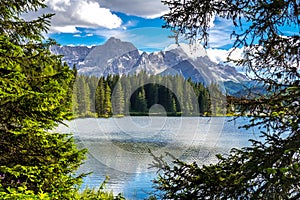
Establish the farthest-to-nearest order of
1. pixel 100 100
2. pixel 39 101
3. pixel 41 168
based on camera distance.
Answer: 1. pixel 100 100
2. pixel 41 168
3. pixel 39 101

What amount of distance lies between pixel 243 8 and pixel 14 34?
3.10m

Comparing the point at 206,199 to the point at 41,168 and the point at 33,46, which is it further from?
the point at 33,46

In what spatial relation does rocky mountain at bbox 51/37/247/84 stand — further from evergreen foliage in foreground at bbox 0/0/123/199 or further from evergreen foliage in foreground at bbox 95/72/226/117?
evergreen foliage in foreground at bbox 95/72/226/117

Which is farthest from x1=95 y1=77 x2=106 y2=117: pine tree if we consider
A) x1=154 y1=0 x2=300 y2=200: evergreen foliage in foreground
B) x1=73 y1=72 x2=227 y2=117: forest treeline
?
x1=154 y1=0 x2=300 y2=200: evergreen foliage in foreground

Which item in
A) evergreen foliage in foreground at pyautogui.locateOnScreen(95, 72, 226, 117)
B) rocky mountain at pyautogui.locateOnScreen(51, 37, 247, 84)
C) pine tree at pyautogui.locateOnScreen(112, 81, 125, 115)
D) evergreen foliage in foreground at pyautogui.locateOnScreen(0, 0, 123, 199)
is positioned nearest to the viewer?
evergreen foliage in foreground at pyautogui.locateOnScreen(0, 0, 123, 199)

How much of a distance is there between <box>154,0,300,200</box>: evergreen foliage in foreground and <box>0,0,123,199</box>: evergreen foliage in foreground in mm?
1627

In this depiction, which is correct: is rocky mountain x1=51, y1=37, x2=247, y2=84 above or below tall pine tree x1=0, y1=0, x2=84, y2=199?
above

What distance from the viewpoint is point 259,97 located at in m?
3.80

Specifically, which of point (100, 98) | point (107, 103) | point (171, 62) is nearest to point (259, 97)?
point (100, 98)

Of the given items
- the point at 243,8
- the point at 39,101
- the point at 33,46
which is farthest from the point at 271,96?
the point at 33,46

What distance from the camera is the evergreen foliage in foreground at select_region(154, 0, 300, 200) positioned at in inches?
131

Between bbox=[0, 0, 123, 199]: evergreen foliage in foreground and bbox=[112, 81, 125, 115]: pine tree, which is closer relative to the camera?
bbox=[0, 0, 123, 199]: evergreen foliage in foreground

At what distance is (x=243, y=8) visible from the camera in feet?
11.9

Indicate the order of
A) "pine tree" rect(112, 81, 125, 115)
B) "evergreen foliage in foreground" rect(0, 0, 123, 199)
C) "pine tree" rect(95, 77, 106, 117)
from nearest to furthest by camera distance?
"evergreen foliage in foreground" rect(0, 0, 123, 199) → "pine tree" rect(95, 77, 106, 117) → "pine tree" rect(112, 81, 125, 115)
